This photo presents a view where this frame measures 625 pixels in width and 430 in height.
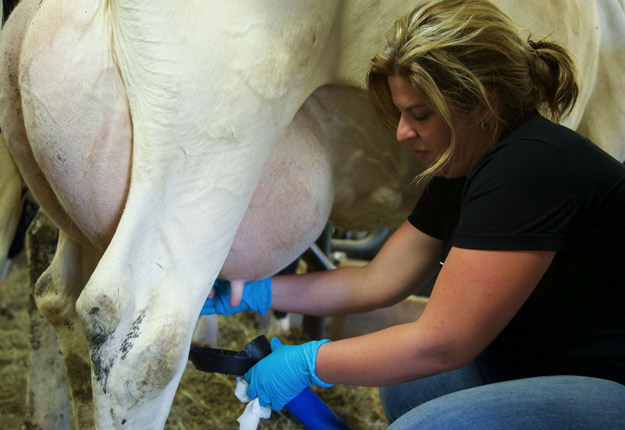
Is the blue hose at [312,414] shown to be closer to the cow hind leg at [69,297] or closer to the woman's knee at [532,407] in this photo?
the woman's knee at [532,407]

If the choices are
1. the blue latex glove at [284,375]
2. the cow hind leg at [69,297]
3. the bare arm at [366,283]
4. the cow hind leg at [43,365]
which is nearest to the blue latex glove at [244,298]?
the bare arm at [366,283]

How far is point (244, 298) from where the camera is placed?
1.20 metres

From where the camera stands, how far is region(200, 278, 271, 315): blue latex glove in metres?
1.20

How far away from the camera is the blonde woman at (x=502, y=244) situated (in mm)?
820

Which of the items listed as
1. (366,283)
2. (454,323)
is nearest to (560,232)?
(454,323)

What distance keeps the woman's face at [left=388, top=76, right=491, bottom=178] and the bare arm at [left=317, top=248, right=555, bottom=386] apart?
19 cm

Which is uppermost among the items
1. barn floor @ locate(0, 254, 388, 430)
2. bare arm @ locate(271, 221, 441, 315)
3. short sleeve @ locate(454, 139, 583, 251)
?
short sleeve @ locate(454, 139, 583, 251)

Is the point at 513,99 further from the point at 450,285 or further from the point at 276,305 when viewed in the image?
the point at 276,305

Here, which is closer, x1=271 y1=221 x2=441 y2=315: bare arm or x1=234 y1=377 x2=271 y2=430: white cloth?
x1=234 y1=377 x2=271 y2=430: white cloth

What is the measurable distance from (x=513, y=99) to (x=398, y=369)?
44cm

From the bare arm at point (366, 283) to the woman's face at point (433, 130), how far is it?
9.8 inches

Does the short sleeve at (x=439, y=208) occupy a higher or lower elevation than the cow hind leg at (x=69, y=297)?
higher

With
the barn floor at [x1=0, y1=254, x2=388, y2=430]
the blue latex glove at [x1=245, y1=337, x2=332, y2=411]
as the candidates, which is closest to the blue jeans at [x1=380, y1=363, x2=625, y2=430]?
the blue latex glove at [x1=245, y1=337, x2=332, y2=411]

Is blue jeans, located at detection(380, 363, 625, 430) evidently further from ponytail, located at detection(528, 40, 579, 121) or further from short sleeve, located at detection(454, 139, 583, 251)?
ponytail, located at detection(528, 40, 579, 121)
